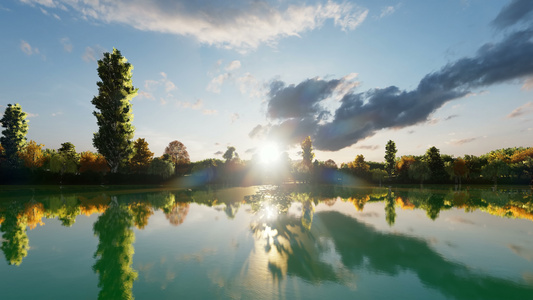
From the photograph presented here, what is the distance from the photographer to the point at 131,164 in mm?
59375

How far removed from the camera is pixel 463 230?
13719 mm

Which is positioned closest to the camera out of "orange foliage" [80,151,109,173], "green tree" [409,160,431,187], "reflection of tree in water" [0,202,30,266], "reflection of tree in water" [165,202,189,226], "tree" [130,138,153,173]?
"reflection of tree in water" [0,202,30,266]

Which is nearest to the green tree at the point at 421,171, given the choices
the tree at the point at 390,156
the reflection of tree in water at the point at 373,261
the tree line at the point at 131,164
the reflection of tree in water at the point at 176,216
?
the tree line at the point at 131,164

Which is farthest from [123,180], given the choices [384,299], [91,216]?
[384,299]

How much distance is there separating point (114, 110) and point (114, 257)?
1504 inches

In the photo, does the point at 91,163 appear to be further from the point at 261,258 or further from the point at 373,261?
the point at 373,261

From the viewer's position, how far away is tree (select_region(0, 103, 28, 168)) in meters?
49.8

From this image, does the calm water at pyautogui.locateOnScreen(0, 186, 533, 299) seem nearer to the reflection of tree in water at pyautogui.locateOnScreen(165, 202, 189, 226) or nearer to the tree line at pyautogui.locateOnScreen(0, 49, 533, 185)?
the reflection of tree in water at pyautogui.locateOnScreen(165, 202, 189, 226)

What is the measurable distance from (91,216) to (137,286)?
1310 centimetres

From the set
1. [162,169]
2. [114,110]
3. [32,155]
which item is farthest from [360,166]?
[32,155]

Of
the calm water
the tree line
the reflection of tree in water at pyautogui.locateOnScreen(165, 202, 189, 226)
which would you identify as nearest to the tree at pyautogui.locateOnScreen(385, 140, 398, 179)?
the tree line

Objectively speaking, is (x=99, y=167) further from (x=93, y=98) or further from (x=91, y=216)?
(x=91, y=216)

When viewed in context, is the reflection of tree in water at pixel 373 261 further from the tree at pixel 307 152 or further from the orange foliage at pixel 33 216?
the tree at pixel 307 152

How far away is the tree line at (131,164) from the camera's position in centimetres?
4059
